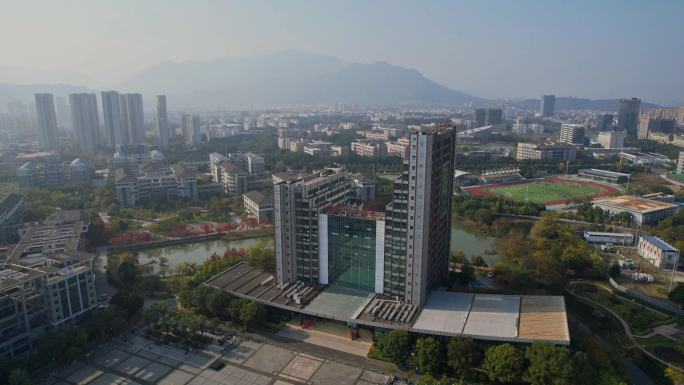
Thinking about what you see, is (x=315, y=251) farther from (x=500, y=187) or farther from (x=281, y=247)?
(x=500, y=187)

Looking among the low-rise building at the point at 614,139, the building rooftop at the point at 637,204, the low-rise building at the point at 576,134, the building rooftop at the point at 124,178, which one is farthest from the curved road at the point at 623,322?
the low-rise building at the point at 576,134

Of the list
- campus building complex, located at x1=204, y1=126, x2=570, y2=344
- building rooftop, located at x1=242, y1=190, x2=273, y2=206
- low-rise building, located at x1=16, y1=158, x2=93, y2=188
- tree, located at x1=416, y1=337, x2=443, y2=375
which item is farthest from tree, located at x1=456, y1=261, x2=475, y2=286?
low-rise building, located at x1=16, y1=158, x2=93, y2=188

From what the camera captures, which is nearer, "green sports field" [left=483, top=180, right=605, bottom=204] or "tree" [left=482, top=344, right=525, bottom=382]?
"tree" [left=482, top=344, right=525, bottom=382]

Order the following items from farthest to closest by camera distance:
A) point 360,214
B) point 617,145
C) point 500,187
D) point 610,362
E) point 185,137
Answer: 1. point 185,137
2. point 617,145
3. point 500,187
4. point 360,214
5. point 610,362

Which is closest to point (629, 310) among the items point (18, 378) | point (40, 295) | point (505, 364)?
point (505, 364)

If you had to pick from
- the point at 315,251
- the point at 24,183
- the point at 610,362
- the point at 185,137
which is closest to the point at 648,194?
the point at 610,362

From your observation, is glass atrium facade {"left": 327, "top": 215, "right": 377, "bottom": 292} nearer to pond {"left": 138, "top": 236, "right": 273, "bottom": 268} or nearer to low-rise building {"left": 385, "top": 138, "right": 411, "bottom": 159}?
pond {"left": 138, "top": 236, "right": 273, "bottom": 268}
